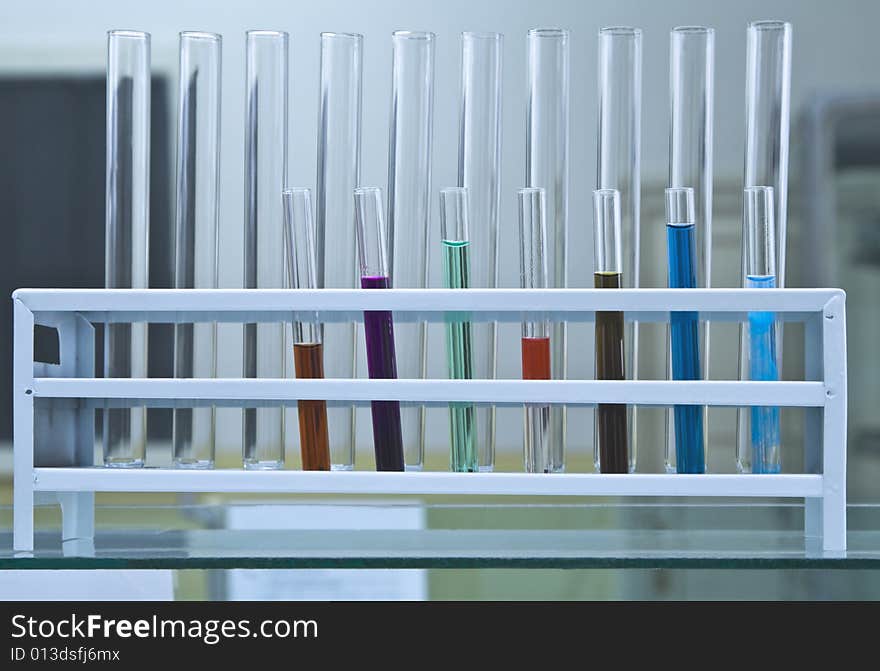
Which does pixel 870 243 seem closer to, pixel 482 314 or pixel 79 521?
pixel 482 314

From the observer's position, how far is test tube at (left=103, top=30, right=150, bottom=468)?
71 cm

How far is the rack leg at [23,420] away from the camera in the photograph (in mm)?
651

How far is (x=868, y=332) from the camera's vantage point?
2.69ft

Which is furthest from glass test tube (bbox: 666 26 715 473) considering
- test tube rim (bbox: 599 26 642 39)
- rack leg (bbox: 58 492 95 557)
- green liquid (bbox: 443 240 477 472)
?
rack leg (bbox: 58 492 95 557)

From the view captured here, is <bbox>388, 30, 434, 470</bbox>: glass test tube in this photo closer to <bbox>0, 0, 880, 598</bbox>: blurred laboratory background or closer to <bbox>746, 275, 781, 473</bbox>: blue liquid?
<bbox>0, 0, 880, 598</bbox>: blurred laboratory background

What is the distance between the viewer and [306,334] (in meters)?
0.70

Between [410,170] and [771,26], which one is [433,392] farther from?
[771,26]

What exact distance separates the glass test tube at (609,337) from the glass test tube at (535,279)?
1.4 inches

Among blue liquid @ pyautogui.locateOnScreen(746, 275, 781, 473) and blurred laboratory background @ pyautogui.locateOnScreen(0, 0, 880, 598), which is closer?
blue liquid @ pyautogui.locateOnScreen(746, 275, 781, 473)

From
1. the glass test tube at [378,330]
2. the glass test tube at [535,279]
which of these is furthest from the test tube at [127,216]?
the glass test tube at [535,279]

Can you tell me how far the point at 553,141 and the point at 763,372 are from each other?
21 cm

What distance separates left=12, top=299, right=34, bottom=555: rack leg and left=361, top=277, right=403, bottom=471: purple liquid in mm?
209

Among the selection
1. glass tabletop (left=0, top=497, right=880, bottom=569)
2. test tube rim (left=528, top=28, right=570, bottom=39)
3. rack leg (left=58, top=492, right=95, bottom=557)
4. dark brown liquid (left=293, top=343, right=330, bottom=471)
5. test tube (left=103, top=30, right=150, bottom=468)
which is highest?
test tube rim (left=528, top=28, right=570, bottom=39)
